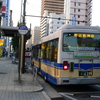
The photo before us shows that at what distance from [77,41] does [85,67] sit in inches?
50.6

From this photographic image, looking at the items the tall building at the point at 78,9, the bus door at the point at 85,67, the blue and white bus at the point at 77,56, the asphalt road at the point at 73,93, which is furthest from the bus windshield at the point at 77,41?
the tall building at the point at 78,9

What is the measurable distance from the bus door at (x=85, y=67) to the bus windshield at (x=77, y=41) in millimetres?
703

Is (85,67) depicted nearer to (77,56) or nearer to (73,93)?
(77,56)

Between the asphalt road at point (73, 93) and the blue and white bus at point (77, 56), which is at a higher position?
the blue and white bus at point (77, 56)

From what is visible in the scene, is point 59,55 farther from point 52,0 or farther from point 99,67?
point 52,0

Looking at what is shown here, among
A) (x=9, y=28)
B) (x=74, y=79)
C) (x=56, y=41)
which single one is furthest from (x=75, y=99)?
(x=9, y=28)

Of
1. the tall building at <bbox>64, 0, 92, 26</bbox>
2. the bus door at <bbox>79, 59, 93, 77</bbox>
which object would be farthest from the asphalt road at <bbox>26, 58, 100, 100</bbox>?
the tall building at <bbox>64, 0, 92, 26</bbox>

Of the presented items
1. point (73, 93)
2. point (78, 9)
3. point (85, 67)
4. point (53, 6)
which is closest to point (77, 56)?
point (85, 67)

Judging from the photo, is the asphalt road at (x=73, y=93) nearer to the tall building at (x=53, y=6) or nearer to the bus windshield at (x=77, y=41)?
the bus windshield at (x=77, y=41)

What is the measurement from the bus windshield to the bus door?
70 cm

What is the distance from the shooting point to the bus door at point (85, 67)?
8.52m

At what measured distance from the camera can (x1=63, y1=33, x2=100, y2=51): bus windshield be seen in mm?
8453

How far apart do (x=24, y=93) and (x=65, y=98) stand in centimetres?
181

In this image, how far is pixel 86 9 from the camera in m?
85.9
